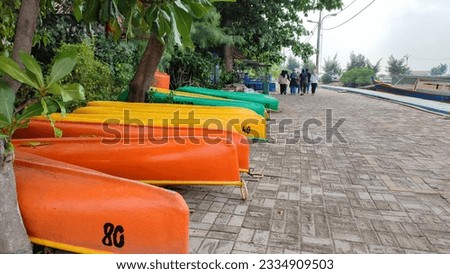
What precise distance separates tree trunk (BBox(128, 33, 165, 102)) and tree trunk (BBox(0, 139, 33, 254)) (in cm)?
482

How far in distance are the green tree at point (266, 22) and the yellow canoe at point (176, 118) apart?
30.6 ft

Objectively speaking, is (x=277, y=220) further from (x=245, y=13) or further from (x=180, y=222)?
(x=245, y=13)

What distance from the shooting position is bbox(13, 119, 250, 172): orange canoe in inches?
160

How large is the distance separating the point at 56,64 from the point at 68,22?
7.03 metres

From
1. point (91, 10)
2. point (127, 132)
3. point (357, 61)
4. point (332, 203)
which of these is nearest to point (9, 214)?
point (91, 10)

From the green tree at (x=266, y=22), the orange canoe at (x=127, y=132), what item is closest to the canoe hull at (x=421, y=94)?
the green tree at (x=266, y=22)

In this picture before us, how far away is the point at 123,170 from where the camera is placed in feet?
11.2

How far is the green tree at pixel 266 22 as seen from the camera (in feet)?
51.2

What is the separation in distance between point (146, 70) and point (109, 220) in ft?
15.9

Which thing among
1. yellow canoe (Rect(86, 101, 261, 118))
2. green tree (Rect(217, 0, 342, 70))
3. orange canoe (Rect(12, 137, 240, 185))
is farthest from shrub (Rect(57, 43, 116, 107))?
green tree (Rect(217, 0, 342, 70))

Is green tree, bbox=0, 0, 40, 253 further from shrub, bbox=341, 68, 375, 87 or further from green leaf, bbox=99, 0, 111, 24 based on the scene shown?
shrub, bbox=341, 68, 375, 87

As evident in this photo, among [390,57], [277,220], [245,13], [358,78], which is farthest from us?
[390,57]

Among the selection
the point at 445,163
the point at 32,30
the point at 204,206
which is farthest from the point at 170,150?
the point at 445,163

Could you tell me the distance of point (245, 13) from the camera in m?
15.8
